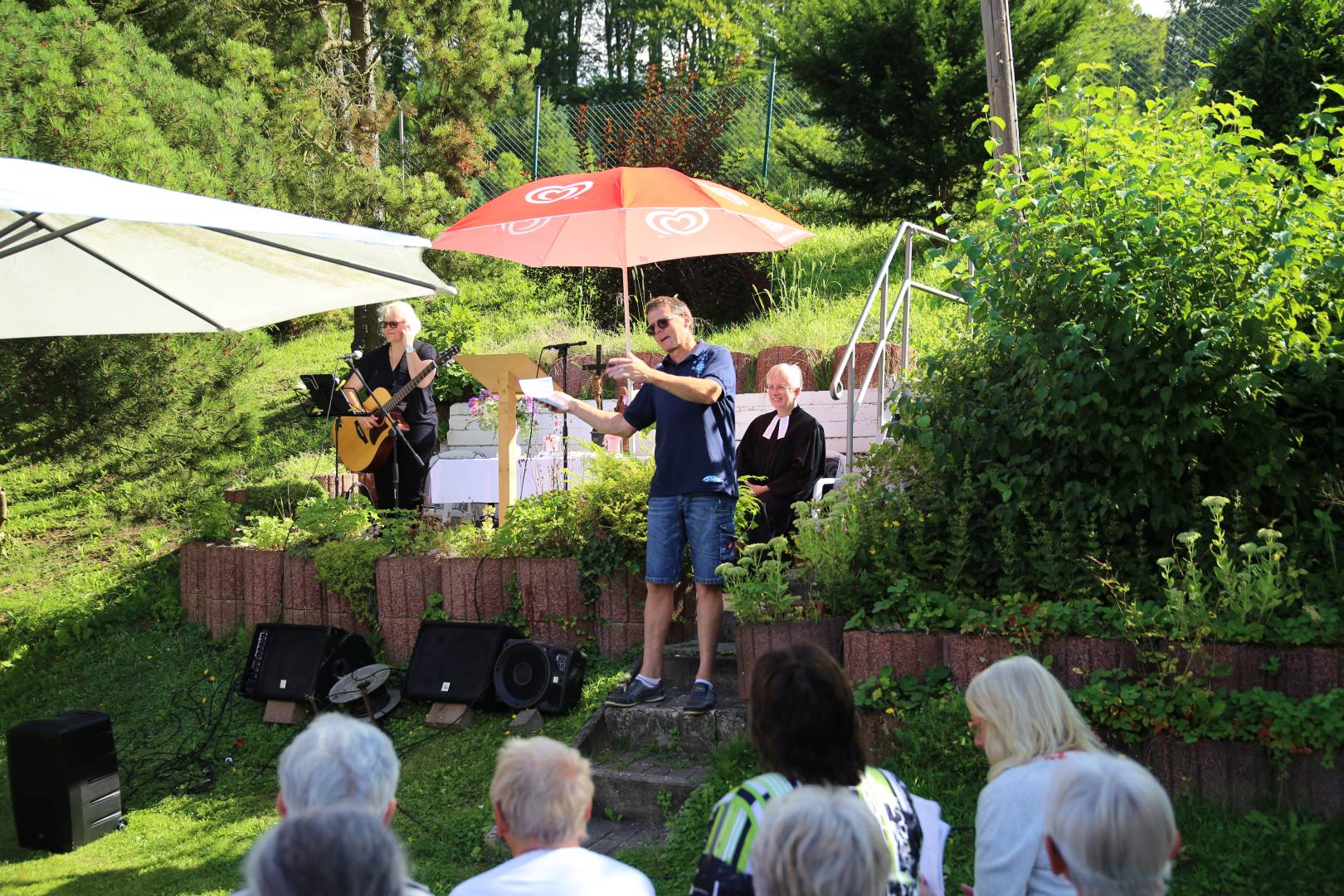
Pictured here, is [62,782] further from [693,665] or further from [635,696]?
[693,665]

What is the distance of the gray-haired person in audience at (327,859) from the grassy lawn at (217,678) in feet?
8.58

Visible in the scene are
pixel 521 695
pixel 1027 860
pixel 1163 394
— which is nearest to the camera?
pixel 1027 860

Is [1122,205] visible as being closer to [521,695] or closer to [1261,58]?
[521,695]

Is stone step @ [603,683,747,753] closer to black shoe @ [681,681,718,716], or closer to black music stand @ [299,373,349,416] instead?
black shoe @ [681,681,718,716]

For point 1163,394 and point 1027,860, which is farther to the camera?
point 1163,394

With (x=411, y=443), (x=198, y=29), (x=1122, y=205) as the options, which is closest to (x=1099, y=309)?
(x=1122, y=205)

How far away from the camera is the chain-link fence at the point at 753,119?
1566 centimetres

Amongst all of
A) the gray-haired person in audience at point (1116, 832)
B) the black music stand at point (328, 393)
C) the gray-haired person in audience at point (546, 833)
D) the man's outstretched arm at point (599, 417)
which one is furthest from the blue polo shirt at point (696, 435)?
the gray-haired person in audience at point (1116, 832)

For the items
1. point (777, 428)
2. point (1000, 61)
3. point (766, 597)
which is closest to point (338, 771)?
point (766, 597)

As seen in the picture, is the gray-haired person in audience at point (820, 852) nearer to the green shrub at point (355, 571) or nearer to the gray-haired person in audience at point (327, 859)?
the gray-haired person in audience at point (327, 859)

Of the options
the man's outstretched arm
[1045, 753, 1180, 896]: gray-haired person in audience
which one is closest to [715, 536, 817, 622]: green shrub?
the man's outstretched arm

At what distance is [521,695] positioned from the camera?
18.9 ft

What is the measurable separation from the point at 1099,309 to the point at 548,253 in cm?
307

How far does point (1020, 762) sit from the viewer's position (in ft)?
8.86
